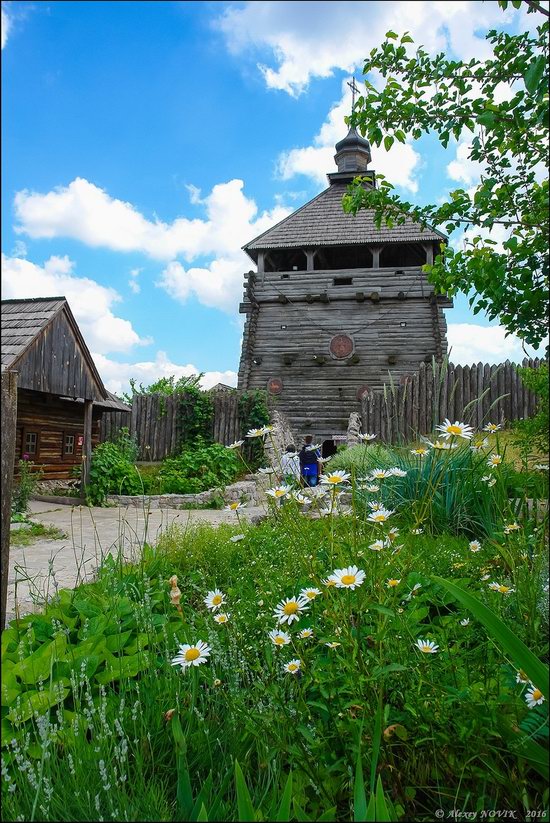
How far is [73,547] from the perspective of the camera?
417 centimetres

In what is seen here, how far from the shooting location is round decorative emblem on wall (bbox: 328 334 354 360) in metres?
19.1

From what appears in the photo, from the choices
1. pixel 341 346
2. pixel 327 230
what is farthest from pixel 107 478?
pixel 327 230

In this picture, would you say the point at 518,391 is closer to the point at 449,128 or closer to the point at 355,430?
the point at 355,430

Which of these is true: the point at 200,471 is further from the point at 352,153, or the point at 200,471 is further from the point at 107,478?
the point at 352,153

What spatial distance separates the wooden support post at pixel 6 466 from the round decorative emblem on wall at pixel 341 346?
1799 centimetres

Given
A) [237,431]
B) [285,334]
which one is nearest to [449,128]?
[237,431]

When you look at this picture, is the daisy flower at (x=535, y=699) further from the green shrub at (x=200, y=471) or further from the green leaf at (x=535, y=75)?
the green shrub at (x=200, y=471)

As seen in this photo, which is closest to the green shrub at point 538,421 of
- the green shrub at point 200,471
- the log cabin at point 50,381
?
the log cabin at point 50,381

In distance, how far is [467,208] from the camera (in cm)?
349

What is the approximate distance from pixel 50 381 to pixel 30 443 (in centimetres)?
283

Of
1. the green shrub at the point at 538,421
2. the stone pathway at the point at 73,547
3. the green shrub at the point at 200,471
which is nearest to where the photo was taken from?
the green shrub at the point at 538,421

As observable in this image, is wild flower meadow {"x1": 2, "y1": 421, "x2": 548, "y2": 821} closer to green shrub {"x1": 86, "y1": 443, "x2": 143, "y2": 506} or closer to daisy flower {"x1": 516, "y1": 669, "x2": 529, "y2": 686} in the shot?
daisy flower {"x1": 516, "y1": 669, "x2": 529, "y2": 686}

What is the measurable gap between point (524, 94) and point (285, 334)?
16.9 metres

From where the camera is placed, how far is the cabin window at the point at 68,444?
14276 mm
